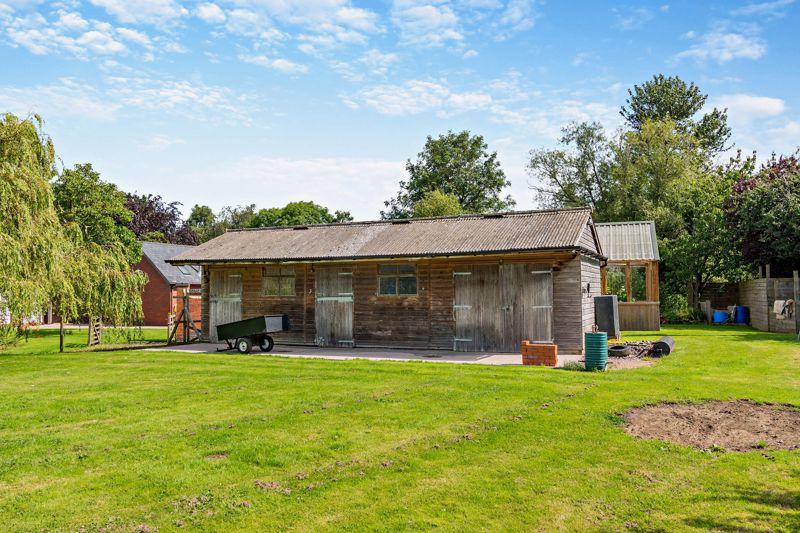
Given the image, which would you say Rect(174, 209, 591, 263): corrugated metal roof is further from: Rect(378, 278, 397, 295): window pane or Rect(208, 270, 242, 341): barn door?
Rect(378, 278, 397, 295): window pane

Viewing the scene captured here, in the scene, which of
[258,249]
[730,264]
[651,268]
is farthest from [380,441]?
[730,264]

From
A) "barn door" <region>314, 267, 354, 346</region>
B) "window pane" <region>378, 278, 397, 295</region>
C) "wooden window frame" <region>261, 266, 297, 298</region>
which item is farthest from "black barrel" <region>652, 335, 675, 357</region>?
"wooden window frame" <region>261, 266, 297, 298</region>

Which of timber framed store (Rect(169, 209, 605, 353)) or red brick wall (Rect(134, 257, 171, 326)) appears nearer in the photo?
timber framed store (Rect(169, 209, 605, 353))

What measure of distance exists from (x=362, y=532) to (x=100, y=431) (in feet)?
17.5

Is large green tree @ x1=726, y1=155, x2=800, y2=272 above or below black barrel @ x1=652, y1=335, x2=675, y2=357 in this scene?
above

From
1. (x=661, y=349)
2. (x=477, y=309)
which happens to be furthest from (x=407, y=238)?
(x=661, y=349)

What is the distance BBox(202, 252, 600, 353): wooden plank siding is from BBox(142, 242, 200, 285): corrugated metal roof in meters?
18.5

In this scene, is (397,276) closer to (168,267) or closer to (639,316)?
(639,316)

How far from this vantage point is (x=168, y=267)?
131ft

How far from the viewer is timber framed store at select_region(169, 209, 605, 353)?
59.5ft

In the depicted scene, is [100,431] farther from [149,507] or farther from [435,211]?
[435,211]

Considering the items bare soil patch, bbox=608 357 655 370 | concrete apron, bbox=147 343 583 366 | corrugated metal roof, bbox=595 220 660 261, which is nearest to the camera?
bare soil patch, bbox=608 357 655 370

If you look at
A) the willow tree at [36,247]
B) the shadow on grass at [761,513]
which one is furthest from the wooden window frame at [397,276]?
the shadow on grass at [761,513]

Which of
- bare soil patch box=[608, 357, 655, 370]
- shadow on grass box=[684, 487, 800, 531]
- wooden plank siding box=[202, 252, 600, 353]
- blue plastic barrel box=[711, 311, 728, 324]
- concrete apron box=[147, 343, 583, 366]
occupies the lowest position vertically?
shadow on grass box=[684, 487, 800, 531]
